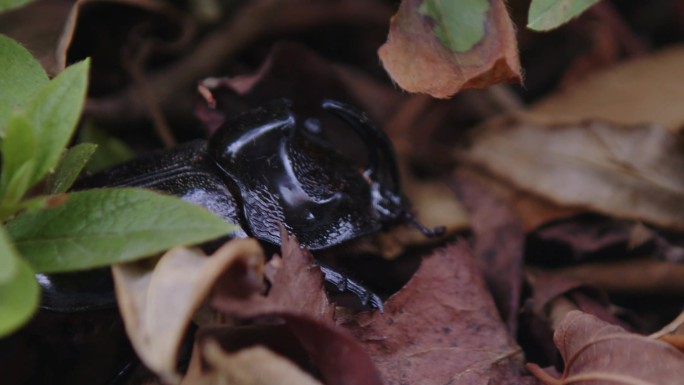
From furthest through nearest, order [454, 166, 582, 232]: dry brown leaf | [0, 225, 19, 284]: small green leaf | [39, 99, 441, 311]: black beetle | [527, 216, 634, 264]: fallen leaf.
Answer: [454, 166, 582, 232]: dry brown leaf
[527, 216, 634, 264]: fallen leaf
[39, 99, 441, 311]: black beetle
[0, 225, 19, 284]: small green leaf

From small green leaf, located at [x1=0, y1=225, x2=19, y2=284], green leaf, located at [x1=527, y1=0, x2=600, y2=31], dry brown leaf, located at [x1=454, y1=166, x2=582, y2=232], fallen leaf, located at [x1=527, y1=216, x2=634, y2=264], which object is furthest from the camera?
dry brown leaf, located at [x1=454, y1=166, x2=582, y2=232]

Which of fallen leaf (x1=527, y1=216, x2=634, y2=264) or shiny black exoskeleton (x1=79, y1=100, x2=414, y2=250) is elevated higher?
shiny black exoskeleton (x1=79, y1=100, x2=414, y2=250)

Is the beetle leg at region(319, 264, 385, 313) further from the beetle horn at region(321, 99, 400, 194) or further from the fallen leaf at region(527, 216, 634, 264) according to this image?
the fallen leaf at region(527, 216, 634, 264)

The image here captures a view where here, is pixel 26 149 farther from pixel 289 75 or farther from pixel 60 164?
pixel 289 75

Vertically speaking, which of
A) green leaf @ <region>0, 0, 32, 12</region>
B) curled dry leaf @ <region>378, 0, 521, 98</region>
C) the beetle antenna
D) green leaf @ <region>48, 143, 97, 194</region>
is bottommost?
the beetle antenna

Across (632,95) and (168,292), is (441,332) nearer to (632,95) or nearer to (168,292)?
(168,292)

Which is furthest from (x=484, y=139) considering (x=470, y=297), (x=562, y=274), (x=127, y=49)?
(x=127, y=49)

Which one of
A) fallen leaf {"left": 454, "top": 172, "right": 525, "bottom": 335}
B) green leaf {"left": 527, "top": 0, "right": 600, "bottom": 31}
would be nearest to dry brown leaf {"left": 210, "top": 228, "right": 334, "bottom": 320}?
fallen leaf {"left": 454, "top": 172, "right": 525, "bottom": 335}
